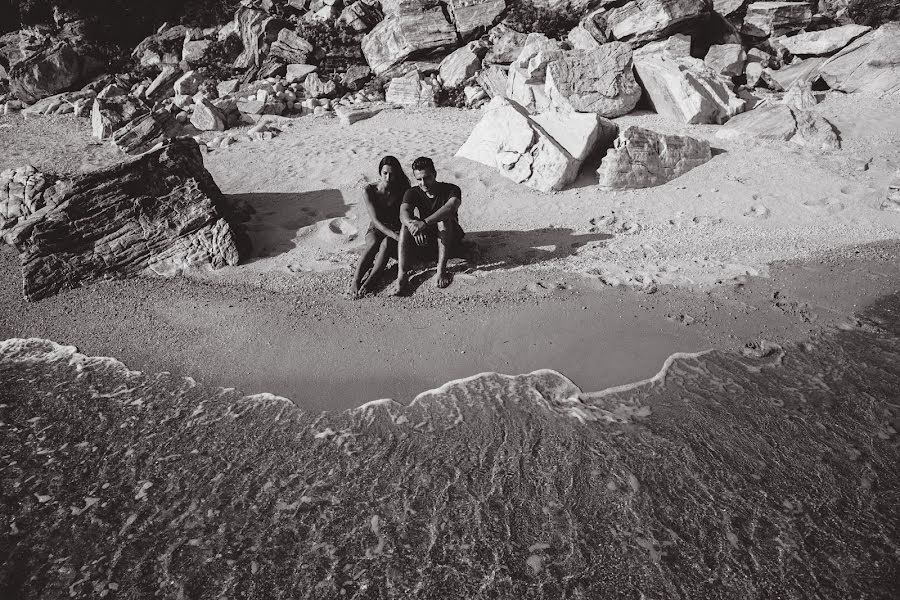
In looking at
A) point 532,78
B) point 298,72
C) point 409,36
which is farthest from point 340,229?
point 409,36

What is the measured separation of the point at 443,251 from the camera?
17.7ft

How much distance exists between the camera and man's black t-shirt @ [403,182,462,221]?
5.33 metres

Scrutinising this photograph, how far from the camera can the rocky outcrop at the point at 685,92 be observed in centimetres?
873

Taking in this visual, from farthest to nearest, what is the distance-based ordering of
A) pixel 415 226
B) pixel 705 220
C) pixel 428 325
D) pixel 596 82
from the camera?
pixel 596 82
pixel 705 220
pixel 415 226
pixel 428 325

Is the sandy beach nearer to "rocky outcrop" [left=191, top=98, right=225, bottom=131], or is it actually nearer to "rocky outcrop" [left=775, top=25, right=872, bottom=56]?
"rocky outcrop" [left=191, top=98, right=225, bottom=131]

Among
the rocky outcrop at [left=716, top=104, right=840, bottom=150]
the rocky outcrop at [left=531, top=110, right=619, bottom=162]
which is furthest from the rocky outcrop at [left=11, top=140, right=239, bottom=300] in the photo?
the rocky outcrop at [left=716, top=104, right=840, bottom=150]

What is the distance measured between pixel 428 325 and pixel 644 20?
417 inches

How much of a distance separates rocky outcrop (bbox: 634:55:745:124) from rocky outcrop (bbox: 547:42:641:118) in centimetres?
32

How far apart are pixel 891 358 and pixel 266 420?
5.10 meters

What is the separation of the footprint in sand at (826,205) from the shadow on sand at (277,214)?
6.26m

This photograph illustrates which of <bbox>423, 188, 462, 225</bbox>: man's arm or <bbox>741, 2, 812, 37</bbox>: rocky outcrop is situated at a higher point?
<bbox>741, 2, 812, 37</bbox>: rocky outcrop

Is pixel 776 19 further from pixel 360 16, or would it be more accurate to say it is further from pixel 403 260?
pixel 403 260

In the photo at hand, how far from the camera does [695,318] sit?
4715mm

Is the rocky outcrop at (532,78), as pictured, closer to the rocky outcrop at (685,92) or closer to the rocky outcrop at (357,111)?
the rocky outcrop at (685,92)
